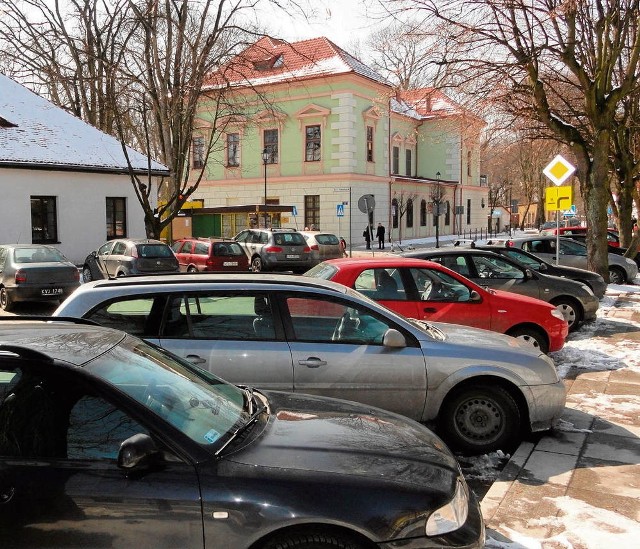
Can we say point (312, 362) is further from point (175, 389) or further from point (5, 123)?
point (5, 123)

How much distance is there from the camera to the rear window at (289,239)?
2473 centimetres

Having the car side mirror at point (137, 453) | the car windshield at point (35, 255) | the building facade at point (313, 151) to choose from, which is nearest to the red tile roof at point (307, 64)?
the building facade at point (313, 151)

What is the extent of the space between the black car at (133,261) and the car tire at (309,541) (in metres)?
15.6

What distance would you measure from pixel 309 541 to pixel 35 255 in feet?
46.0

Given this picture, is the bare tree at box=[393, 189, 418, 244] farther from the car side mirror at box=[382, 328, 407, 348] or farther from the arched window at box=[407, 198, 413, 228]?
the car side mirror at box=[382, 328, 407, 348]

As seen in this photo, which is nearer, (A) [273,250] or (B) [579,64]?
(B) [579,64]

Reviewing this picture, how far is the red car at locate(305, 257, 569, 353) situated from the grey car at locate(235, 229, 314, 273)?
16316 millimetres

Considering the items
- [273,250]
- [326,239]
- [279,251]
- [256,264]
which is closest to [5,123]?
[256,264]

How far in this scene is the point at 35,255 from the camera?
14.9 m

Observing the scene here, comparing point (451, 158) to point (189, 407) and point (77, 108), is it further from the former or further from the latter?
point (189, 407)

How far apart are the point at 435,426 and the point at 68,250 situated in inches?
852

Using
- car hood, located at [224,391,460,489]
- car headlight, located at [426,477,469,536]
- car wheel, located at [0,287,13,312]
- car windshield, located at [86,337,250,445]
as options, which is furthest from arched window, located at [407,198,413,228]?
car headlight, located at [426,477,469,536]

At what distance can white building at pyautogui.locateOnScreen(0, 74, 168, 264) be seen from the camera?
22.5 m

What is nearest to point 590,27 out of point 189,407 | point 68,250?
point 189,407
